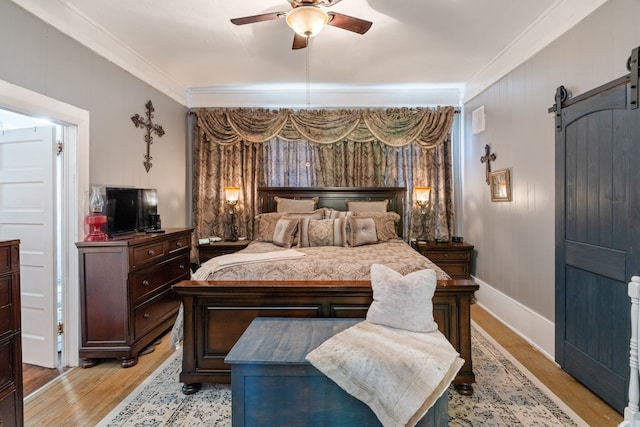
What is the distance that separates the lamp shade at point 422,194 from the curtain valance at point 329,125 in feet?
2.10

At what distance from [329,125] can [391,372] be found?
3.62 meters

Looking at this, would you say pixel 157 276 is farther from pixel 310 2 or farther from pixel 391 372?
pixel 310 2

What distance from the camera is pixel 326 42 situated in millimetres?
3189

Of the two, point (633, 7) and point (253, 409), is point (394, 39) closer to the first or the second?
point (633, 7)

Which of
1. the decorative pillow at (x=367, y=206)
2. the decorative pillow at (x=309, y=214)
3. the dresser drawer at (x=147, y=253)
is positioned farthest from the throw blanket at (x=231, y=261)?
the decorative pillow at (x=367, y=206)

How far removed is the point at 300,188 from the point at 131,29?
2488 mm

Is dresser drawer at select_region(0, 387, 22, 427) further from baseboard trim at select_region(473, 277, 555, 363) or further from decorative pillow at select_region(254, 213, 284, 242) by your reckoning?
baseboard trim at select_region(473, 277, 555, 363)

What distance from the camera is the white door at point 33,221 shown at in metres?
2.57

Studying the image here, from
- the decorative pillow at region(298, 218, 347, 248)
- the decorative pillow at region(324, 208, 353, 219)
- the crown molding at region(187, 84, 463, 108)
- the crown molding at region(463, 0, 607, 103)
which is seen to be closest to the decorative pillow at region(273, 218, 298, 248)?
the decorative pillow at region(298, 218, 347, 248)

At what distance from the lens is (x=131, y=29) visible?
9.59 feet

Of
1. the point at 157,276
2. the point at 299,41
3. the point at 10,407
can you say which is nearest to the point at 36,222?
the point at 157,276

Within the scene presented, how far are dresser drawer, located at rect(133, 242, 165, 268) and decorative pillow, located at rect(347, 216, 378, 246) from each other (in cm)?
192

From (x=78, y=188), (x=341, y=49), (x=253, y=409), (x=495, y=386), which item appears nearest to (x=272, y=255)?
(x=253, y=409)

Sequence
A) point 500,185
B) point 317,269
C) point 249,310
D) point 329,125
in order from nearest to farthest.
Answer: point 249,310 → point 317,269 → point 500,185 → point 329,125
